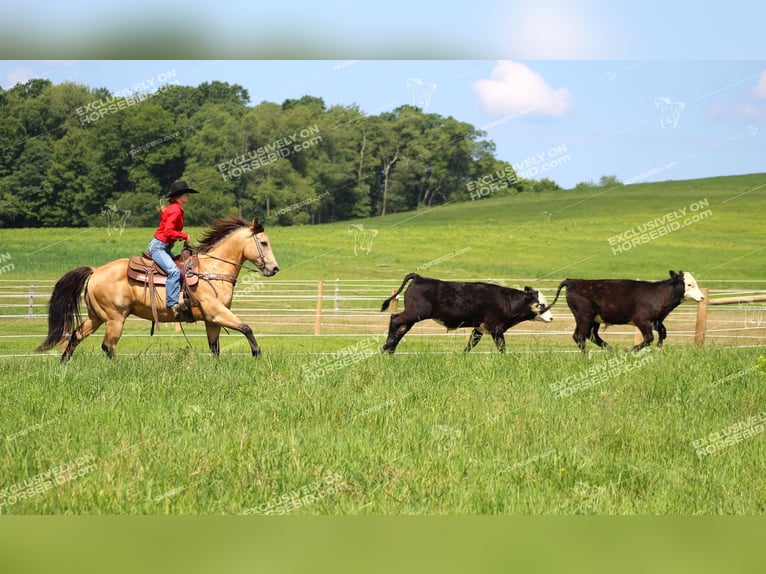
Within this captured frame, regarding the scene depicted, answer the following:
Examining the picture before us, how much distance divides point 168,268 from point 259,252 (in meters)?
1.26

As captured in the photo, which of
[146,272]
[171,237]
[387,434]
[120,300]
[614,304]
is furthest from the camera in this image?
[614,304]

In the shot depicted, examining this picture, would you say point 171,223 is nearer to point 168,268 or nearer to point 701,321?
Answer: point 168,268

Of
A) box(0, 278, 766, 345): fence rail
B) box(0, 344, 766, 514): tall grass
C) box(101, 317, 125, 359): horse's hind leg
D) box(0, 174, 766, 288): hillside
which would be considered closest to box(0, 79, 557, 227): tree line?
box(0, 174, 766, 288): hillside

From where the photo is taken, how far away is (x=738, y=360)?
426 inches

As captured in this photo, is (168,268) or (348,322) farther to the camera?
(348,322)

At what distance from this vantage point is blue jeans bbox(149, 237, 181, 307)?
11445mm

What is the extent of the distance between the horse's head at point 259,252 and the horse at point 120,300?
0.04 feet

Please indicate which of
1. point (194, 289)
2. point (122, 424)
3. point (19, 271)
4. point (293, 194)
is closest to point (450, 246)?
point (293, 194)

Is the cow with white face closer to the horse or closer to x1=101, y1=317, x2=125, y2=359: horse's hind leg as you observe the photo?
the horse

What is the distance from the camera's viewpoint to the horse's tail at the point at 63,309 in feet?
38.3

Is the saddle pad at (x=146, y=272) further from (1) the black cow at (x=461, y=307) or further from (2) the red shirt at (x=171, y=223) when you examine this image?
(1) the black cow at (x=461, y=307)

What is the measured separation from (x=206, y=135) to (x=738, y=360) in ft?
125

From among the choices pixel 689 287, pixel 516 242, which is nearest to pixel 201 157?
pixel 516 242

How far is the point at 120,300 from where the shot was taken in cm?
1178
